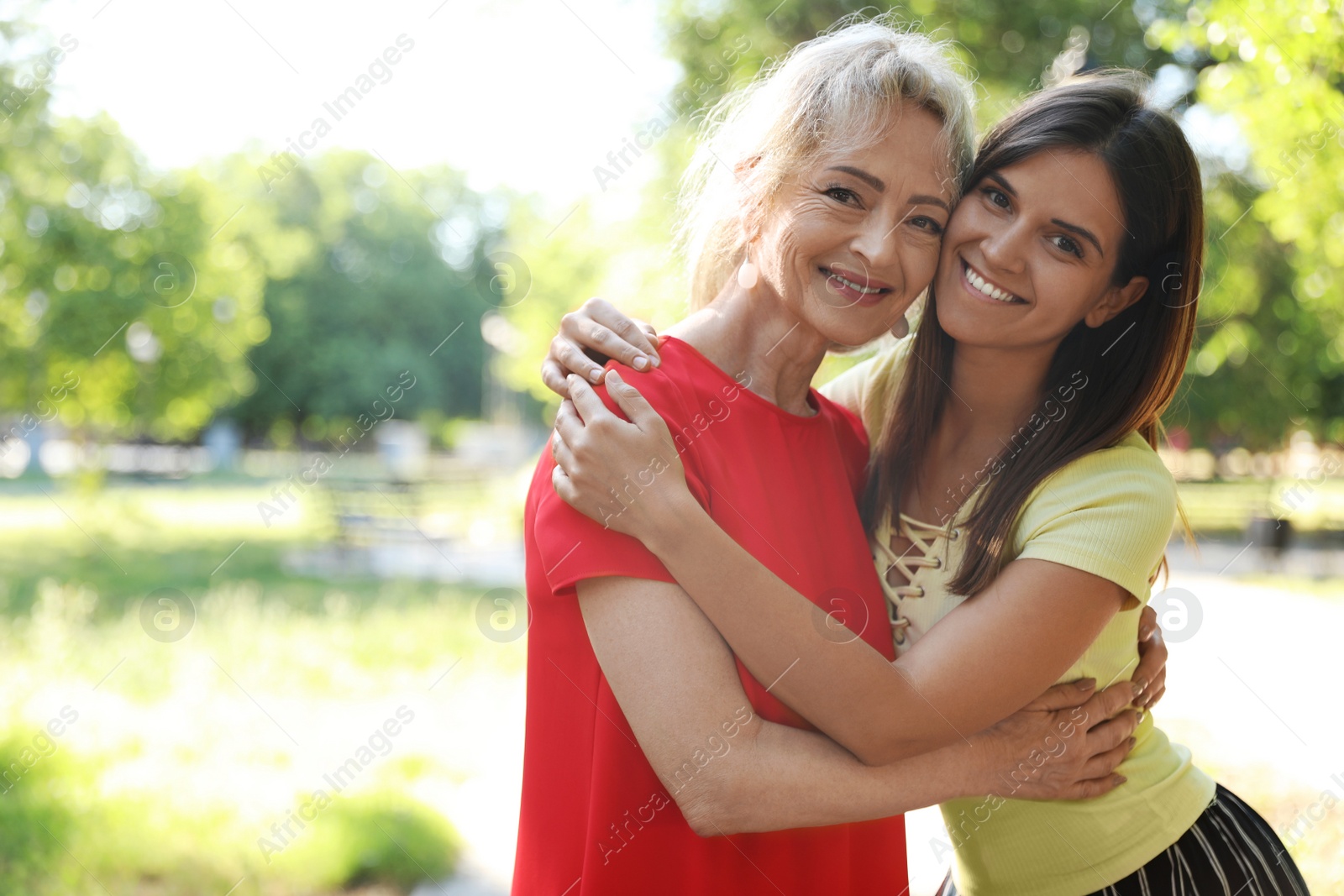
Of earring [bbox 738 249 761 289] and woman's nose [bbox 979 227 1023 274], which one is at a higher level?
earring [bbox 738 249 761 289]

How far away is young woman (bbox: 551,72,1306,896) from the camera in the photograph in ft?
5.66

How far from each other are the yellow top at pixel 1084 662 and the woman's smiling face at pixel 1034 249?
0.23 m

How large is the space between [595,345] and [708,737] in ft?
2.52

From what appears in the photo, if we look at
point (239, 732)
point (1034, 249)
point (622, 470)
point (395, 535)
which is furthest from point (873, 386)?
point (395, 535)

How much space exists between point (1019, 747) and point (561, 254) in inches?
638

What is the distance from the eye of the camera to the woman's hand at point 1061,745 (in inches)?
76.4

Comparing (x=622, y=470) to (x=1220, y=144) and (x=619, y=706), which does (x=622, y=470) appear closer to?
(x=619, y=706)

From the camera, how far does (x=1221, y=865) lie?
210 centimetres

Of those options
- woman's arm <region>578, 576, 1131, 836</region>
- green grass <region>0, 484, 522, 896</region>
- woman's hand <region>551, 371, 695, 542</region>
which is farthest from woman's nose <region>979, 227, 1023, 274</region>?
green grass <region>0, 484, 522, 896</region>

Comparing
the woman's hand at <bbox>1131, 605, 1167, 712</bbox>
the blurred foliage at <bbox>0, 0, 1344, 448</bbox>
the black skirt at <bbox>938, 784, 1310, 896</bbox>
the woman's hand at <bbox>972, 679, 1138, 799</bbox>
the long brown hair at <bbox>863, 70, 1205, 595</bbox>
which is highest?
the blurred foliage at <bbox>0, 0, 1344, 448</bbox>

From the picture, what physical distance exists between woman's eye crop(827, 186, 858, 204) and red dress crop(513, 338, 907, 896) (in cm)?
41

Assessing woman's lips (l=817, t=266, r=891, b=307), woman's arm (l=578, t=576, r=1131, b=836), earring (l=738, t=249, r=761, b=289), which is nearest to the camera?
woman's arm (l=578, t=576, r=1131, b=836)

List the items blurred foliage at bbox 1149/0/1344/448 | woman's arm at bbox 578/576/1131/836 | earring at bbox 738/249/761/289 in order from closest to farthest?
woman's arm at bbox 578/576/1131/836 → earring at bbox 738/249/761/289 → blurred foliage at bbox 1149/0/1344/448

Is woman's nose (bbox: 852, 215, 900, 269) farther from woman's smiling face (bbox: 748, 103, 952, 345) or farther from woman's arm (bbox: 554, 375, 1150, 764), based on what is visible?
woman's arm (bbox: 554, 375, 1150, 764)
